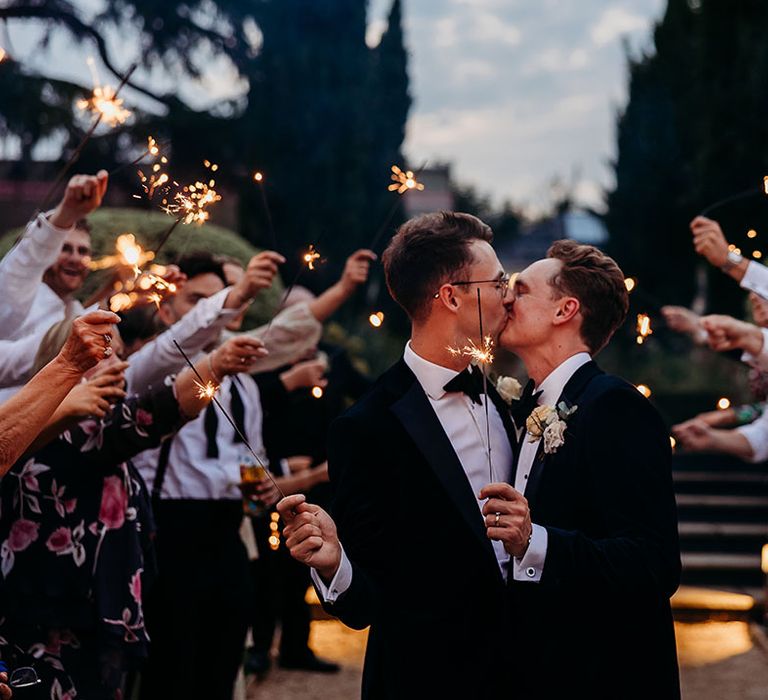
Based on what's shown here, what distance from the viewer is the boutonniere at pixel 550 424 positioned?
8.16 ft

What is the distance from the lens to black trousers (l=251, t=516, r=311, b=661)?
21.6 ft

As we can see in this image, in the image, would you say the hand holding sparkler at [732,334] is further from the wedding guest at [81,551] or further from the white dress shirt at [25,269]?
the white dress shirt at [25,269]

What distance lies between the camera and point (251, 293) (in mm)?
3830

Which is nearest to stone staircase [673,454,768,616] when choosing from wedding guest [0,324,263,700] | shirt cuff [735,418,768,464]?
shirt cuff [735,418,768,464]

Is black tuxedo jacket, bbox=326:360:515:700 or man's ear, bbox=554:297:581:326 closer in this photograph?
black tuxedo jacket, bbox=326:360:515:700

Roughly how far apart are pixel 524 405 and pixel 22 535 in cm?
160

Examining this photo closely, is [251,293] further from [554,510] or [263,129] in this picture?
[263,129]

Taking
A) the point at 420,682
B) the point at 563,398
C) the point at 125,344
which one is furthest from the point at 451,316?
the point at 125,344

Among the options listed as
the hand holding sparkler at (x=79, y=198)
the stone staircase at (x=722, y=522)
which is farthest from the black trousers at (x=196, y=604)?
the stone staircase at (x=722, y=522)

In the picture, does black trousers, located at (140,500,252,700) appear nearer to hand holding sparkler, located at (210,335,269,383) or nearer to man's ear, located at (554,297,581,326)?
hand holding sparkler, located at (210,335,269,383)

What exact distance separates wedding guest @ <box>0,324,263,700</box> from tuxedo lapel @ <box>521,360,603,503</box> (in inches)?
42.8

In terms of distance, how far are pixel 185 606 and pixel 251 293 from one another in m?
1.34

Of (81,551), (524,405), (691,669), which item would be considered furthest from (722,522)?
(81,551)

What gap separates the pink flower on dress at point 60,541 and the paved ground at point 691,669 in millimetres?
3389
